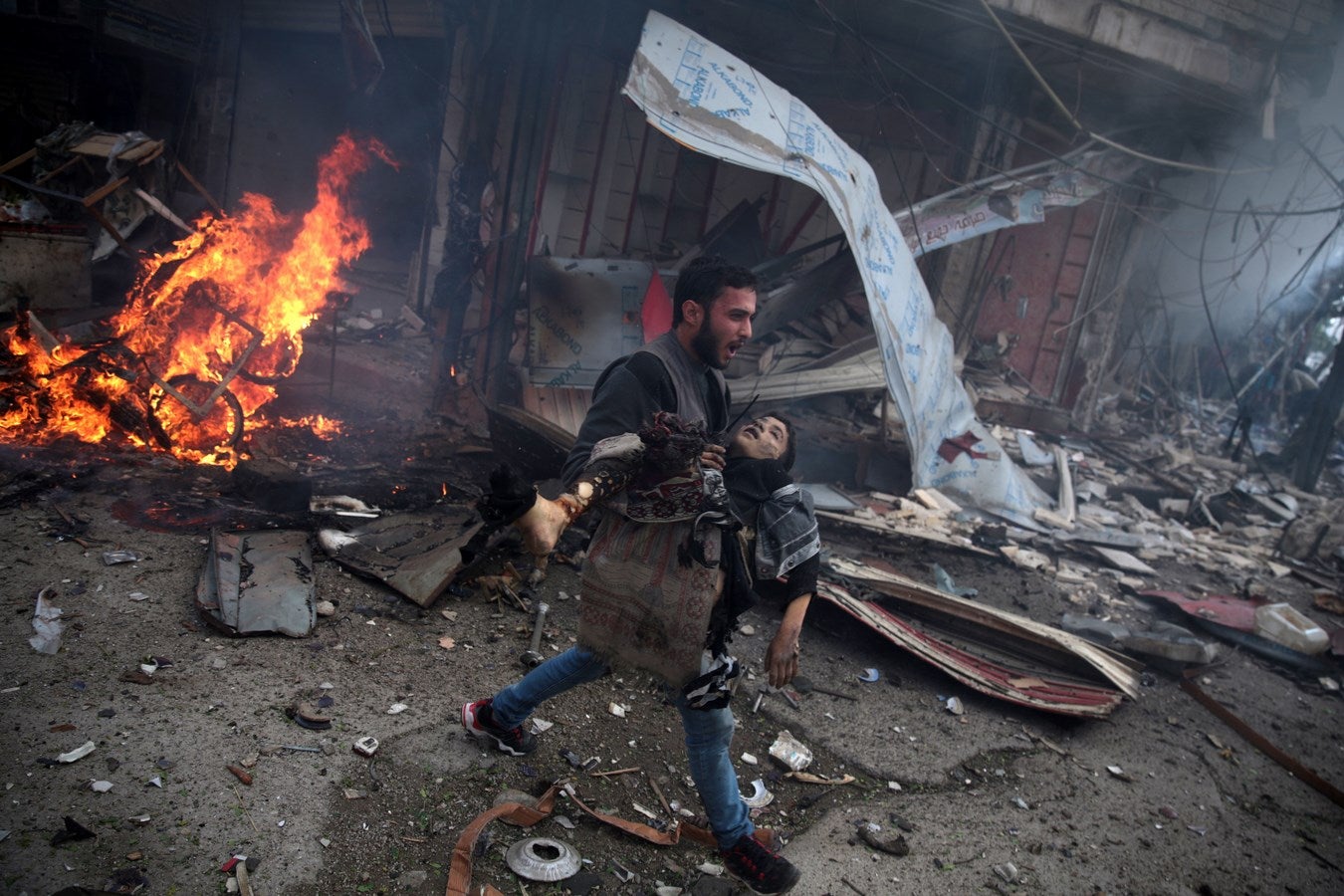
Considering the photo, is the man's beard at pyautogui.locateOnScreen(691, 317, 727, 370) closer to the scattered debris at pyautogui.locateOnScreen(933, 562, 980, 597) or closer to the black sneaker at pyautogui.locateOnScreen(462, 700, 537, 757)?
the black sneaker at pyautogui.locateOnScreen(462, 700, 537, 757)

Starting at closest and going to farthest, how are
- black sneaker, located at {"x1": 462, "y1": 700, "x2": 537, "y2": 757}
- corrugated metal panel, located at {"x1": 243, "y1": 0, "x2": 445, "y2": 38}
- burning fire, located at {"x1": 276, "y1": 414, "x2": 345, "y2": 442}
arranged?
black sneaker, located at {"x1": 462, "y1": 700, "x2": 537, "y2": 757} < burning fire, located at {"x1": 276, "y1": 414, "x2": 345, "y2": 442} < corrugated metal panel, located at {"x1": 243, "y1": 0, "x2": 445, "y2": 38}

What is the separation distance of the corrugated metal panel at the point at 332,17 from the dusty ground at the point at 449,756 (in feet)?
26.7

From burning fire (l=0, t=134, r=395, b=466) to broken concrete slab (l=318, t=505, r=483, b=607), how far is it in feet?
5.73

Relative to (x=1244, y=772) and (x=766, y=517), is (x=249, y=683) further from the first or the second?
(x=1244, y=772)

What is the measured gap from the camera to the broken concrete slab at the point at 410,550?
467 cm

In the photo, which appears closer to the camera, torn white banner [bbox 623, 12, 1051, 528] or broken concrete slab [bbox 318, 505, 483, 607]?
broken concrete slab [bbox 318, 505, 483, 607]

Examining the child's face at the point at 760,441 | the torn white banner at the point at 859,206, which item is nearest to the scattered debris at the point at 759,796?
the child's face at the point at 760,441

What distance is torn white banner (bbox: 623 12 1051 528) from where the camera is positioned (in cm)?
521

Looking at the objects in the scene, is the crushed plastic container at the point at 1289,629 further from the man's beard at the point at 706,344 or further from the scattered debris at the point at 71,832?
the scattered debris at the point at 71,832

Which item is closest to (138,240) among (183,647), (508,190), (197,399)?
(197,399)

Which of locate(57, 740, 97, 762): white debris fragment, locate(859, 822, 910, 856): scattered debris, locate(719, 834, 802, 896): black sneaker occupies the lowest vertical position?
locate(859, 822, 910, 856): scattered debris

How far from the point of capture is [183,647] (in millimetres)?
3770

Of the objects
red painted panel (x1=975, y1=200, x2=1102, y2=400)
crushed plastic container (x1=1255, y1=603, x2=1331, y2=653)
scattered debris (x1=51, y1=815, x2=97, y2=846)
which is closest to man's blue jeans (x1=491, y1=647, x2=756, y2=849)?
scattered debris (x1=51, y1=815, x2=97, y2=846)

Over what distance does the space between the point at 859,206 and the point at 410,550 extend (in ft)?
13.9
